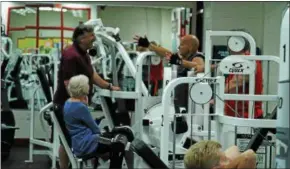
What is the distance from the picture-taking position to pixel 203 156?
2.32 metres

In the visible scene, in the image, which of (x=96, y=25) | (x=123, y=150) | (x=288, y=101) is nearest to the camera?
(x=288, y=101)

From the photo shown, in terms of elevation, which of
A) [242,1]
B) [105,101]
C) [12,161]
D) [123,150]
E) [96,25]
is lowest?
[12,161]

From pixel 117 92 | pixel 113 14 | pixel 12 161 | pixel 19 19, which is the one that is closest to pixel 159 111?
pixel 117 92

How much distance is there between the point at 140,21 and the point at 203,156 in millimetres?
6196

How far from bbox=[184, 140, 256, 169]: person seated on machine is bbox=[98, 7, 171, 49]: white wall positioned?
5879 mm

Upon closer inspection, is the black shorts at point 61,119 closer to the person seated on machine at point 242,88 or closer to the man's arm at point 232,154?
the person seated on machine at point 242,88

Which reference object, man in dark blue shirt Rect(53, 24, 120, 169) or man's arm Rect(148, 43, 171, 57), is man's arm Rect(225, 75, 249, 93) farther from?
man in dark blue shirt Rect(53, 24, 120, 169)

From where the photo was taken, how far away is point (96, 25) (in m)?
5.76

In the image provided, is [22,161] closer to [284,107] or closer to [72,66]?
[72,66]

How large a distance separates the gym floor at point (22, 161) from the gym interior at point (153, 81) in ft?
0.05

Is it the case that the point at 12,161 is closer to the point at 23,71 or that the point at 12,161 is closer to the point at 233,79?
the point at 23,71

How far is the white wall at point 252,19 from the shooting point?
19.5 feet

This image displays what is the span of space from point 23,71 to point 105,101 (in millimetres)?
2949

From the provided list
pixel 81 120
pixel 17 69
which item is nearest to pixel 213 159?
pixel 81 120
